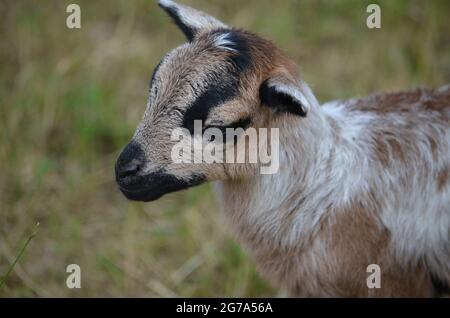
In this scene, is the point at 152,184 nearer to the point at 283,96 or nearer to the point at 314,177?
the point at 283,96

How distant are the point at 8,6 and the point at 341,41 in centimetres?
477

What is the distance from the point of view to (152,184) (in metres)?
3.71

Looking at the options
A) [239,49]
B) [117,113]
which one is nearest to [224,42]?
[239,49]

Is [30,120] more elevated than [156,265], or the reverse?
[30,120]

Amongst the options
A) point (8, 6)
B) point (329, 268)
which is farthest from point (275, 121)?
point (8, 6)

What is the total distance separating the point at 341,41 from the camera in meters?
8.18

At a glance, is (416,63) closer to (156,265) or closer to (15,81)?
(156,265)

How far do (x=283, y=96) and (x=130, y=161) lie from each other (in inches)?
43.0

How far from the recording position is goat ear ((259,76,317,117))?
3.55 meters

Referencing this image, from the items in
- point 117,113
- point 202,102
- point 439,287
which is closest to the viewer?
point 202,102

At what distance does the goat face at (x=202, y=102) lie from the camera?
3619 millimetres

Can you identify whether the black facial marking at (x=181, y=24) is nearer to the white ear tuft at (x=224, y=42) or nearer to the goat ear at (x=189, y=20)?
the goat ear at (x=189, y=20)

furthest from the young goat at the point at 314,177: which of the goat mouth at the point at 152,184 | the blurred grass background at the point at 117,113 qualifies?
the blurred grass background at the point at 117,113

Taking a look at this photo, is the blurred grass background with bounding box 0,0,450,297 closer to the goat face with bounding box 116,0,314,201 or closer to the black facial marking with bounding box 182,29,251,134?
the goat face with bounding box 116,0,314,201
